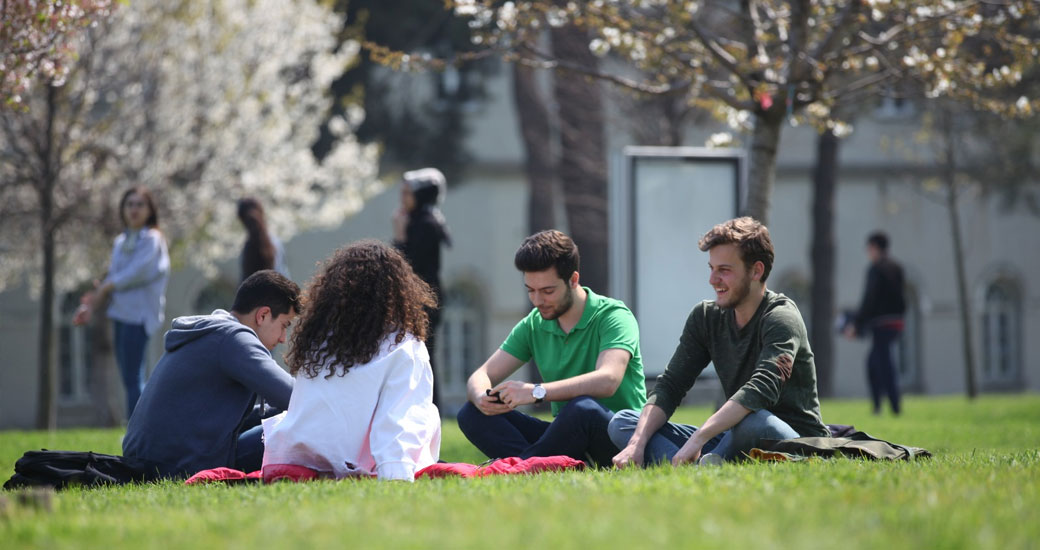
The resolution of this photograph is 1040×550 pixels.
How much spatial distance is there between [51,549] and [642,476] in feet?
8.06

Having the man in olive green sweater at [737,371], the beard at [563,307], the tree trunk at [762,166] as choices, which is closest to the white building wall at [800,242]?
the tree trunk at [762,166]

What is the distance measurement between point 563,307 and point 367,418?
1.54 m

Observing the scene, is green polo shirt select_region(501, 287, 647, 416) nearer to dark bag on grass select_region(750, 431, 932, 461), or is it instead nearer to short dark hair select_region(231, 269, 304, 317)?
dark bag on grass select_region(750, 431, 932, 461)

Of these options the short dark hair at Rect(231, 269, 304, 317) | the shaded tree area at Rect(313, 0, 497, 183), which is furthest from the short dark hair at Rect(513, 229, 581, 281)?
the shaded tree area at Rect(313, 0, 497, 183)

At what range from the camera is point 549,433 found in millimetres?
6480

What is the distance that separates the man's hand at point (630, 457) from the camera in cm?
607

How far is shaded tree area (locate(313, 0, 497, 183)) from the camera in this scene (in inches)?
938

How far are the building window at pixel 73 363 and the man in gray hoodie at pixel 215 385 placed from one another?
21.7 metres

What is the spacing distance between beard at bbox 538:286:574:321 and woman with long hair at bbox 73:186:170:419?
4.49m

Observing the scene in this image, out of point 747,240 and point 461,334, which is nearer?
point 747,240

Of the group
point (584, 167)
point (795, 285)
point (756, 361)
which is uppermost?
point (584, 167)

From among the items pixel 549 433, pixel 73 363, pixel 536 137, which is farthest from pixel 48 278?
pixel 73 363

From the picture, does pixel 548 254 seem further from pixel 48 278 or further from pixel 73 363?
pixel 73 363

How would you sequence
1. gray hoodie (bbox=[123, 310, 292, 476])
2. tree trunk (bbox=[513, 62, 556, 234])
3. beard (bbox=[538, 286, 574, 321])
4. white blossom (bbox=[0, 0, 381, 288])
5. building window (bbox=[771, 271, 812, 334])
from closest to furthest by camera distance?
gray hoodie (bbox=[123, 310, 292, 476]) < beard (bbox=[538, 286, 574, 321]) < white blossom (bbox=[0, 0, 381, 288]) < tree trunk (bbox=[513, 62, 556, 234]) < building window (bbox=[771, 271, 812, 334])
